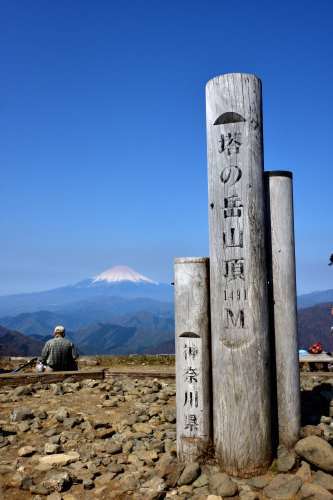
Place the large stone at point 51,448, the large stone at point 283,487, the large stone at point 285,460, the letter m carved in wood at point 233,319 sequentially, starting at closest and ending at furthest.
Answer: the large stone at point 283,487
the large stone at point 285,460
the letter m carved in wood at point 233,319
the large stone at point 51,448

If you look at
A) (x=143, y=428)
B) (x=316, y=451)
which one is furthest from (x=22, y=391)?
(x=316, y=451)

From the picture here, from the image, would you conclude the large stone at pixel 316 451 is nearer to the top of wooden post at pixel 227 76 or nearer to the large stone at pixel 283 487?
the large stone at pixel 283 487

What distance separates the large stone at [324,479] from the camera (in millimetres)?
4695

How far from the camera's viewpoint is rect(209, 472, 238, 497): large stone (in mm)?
4742

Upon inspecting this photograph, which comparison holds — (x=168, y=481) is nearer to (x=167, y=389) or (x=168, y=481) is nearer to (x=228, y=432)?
(x=228, y=432)

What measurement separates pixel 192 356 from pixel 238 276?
114 centimetres

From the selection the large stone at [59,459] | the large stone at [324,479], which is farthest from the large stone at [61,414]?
the large stone at [324,479]

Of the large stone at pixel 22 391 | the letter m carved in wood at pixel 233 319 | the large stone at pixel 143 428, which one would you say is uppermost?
the letter m carved in wood at pixel 233 319

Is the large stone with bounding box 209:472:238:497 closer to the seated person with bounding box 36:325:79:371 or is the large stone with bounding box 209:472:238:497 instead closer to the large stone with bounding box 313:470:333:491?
the large stone with bounding box 313:470:333:491

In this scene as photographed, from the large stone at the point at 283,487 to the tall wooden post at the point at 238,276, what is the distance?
0.32 m

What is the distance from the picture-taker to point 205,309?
18.4ft

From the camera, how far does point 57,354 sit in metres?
11.2

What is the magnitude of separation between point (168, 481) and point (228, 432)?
2.79ft

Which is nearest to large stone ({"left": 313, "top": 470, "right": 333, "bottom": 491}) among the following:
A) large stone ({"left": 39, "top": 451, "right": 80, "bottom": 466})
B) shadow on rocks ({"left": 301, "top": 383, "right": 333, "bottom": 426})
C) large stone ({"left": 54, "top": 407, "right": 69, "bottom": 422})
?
shadow on rocks ({"left": 301, "top": 383, "right": 333, "bottom": 426})
